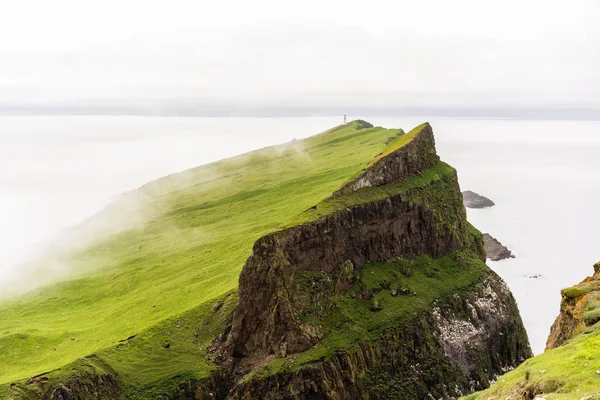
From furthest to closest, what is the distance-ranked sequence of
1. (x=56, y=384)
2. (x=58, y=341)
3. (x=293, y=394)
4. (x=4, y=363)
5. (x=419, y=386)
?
(x=58, y=341)
(x=4, y=363)
(x=419, y=386)
(x=293, y=394)
(x=56, y=384)

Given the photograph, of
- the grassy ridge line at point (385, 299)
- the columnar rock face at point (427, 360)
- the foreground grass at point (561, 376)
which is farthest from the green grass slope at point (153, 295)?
the foreground grass at point (561, 376)

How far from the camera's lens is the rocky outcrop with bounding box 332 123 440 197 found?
9169 cm

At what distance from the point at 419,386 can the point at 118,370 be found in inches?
1777

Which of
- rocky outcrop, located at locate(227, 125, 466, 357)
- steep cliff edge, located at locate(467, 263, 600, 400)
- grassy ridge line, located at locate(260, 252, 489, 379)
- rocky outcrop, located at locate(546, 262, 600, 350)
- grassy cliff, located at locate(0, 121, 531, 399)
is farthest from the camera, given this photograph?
rocky outcrop, located at locate(227, 125, 466, 357)

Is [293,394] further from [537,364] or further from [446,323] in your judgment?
[537,364]

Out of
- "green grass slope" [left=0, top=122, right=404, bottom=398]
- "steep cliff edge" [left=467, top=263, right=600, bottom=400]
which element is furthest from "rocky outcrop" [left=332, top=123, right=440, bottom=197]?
"steep cliff edge" [left=467, top=263, right=600, bottom=400]

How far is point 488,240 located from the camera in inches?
7446

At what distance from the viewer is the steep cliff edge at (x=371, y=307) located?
71.4 m

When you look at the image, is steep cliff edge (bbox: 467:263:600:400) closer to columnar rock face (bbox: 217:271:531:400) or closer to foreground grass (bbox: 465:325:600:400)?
foreground grass (bbox: 465:325:600:400)

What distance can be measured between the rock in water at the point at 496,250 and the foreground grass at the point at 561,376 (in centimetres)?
14827

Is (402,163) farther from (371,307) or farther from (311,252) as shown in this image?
(371,307)

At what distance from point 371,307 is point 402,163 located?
31.9m

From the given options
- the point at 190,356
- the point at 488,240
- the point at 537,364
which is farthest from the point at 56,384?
the point at 488,240

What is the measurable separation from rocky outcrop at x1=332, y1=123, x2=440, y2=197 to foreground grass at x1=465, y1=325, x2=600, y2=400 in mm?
54903
